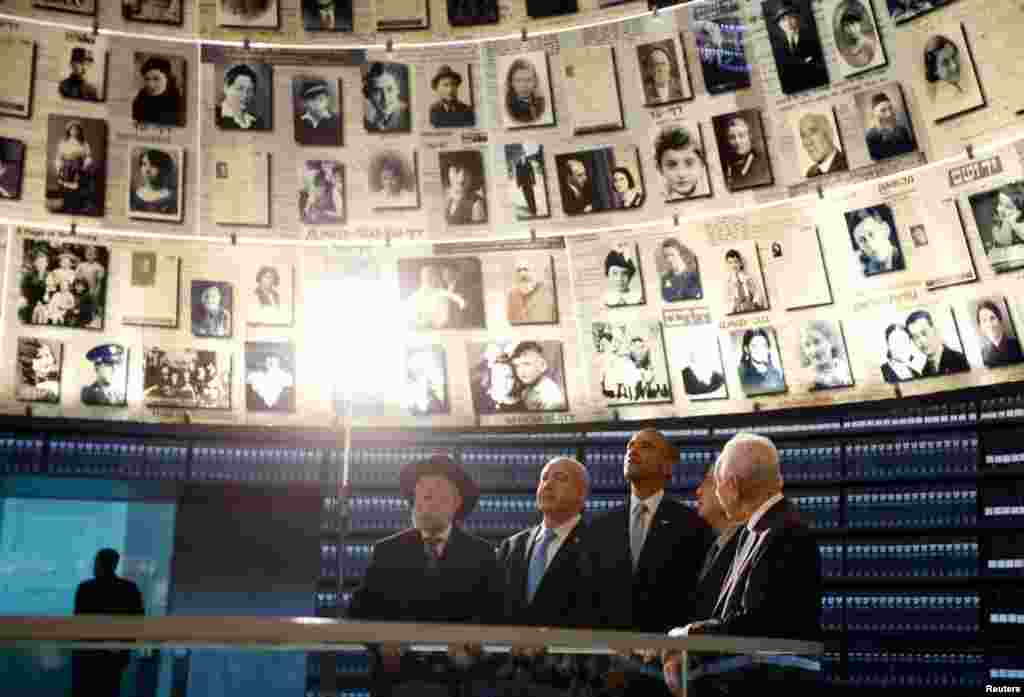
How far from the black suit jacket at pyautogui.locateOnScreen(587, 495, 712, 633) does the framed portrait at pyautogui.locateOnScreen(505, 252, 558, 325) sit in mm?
2058

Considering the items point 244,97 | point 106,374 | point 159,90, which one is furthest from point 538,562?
point 159,90

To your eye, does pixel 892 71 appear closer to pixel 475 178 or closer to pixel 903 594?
pixel 475 178

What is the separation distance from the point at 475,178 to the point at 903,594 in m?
3.15

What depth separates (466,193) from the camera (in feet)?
19.5

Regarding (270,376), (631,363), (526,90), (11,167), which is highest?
(526,90)

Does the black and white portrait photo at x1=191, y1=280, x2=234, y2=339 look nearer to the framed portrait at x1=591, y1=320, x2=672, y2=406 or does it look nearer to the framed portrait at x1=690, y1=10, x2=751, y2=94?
the framed portrait at x1=591, y1=320, x2=672, y2=406

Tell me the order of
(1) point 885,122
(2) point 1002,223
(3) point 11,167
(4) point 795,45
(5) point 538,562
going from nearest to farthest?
(5) point 538,562 → (2) point 1002,223 → (1) point 885,122 → (4) point 795,45 → (3) point 11,167

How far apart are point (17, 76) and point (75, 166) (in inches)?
18.0

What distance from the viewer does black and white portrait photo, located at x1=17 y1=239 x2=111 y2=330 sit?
18.6 feet

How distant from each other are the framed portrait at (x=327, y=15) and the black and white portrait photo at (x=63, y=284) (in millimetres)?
1406

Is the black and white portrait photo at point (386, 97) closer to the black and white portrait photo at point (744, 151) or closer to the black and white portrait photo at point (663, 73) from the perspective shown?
the black and white portrait photo at point (663, 73)

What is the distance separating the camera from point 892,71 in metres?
5.26

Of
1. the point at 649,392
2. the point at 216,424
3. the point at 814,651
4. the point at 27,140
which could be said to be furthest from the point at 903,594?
the point at 27,140

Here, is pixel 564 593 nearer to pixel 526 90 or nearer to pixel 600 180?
pixel 600 180
